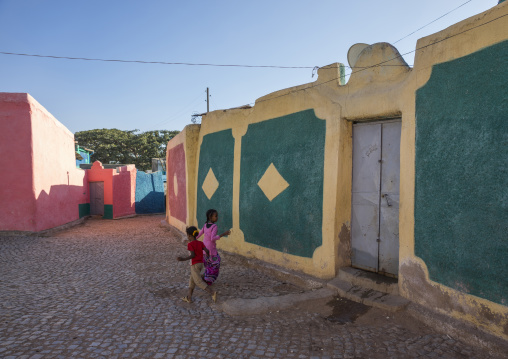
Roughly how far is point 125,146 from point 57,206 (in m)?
25.6

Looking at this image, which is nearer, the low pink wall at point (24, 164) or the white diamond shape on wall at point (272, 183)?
the white diamond shape on wall at point (272, 183)

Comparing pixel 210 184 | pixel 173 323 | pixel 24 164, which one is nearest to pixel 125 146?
pixel 24 164

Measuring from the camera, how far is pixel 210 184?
8086 millimetres

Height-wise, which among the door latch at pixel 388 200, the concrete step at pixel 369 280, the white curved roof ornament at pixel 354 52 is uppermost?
the white curved roof ornament at pixel 354 52

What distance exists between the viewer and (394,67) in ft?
14.1

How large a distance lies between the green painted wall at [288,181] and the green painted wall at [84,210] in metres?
11.8

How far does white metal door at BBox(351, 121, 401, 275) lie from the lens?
448 centimetres

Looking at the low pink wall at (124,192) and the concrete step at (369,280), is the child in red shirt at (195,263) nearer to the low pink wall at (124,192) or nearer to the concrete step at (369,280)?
the concrete step at (369,280)

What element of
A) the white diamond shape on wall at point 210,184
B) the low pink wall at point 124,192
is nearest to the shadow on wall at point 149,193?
A: the low pink wall at point 124,192

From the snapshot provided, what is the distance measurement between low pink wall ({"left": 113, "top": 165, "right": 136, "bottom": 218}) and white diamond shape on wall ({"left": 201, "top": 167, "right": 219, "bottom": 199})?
10686mm

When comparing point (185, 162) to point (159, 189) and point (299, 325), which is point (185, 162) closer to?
point (299, 325)

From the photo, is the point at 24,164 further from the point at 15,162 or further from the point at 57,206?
the point at 57,206

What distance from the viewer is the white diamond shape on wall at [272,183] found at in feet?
19.0

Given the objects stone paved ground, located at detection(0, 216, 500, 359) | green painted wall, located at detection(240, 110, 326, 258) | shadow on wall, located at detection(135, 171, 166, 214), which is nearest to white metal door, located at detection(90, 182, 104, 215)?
shadow on wall, located at detection(135, 171, 166, 214)
